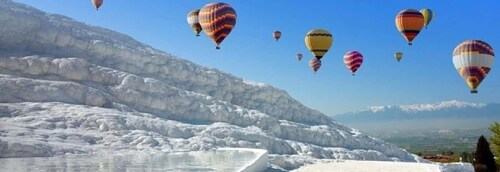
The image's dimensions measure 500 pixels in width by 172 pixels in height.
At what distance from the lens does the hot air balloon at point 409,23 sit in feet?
135

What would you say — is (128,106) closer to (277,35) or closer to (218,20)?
(277,35)

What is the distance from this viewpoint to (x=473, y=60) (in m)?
36.3

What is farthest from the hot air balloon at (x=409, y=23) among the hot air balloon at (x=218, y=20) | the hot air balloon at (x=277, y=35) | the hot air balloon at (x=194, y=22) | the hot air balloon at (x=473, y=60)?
the hot air balloon at (x=277, y=35)

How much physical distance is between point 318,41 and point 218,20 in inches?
333

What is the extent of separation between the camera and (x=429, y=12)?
52.8 m

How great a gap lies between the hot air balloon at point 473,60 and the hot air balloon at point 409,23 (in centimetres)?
478

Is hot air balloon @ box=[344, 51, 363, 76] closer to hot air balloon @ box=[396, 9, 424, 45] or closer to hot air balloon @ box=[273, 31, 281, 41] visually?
hot air balloon @ box=[396, 9, 424, 45]

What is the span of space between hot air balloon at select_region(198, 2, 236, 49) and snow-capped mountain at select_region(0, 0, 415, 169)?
9590mm

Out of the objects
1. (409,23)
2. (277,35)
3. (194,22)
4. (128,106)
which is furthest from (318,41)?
(128,106)

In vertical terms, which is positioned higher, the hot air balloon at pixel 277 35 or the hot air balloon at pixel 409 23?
the hot air balloon at pixel 277 35

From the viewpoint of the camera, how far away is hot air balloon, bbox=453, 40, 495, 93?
1428 inches

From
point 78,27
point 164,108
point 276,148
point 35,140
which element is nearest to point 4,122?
point 35,140

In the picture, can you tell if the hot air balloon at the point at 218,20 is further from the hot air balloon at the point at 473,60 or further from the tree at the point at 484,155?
the tree at the point at 484,155

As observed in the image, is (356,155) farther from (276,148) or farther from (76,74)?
(76,74)
